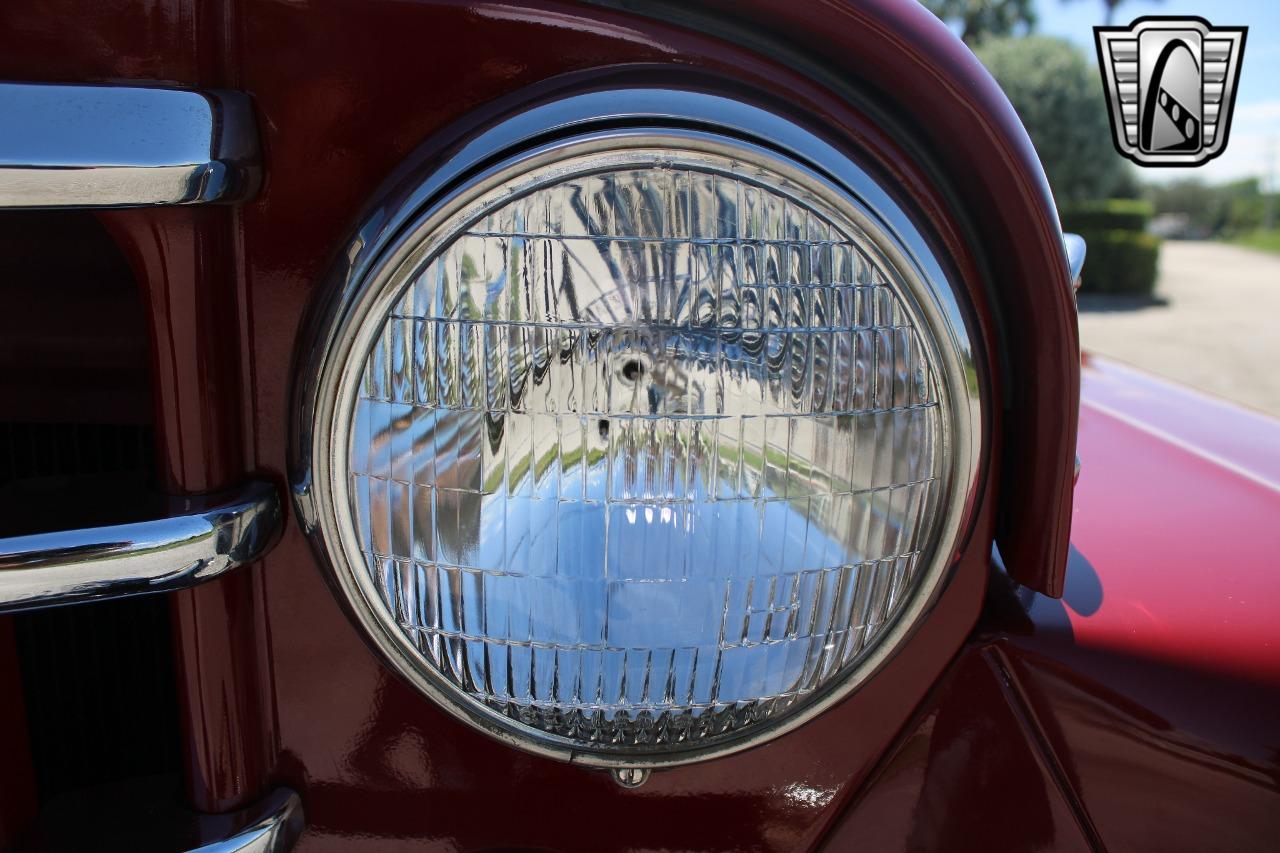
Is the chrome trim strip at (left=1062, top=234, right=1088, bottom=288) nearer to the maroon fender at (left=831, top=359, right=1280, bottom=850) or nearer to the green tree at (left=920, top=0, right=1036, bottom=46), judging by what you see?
the maroon fender at (left=831, top=359, right=1280, bottom=850)

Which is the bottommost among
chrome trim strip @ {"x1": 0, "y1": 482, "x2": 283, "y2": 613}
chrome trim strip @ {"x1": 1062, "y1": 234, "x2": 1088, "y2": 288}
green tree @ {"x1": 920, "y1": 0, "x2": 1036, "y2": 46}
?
chrome trim strip @ {"x1": 0, "y1": 482, "x2": 283, "y2": 613}

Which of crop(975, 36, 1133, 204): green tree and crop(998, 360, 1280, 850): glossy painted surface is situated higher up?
crop(975, 36, 1133, 204): green tree

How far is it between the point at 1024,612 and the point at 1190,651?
0.12 metres

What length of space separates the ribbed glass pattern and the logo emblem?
255 inches

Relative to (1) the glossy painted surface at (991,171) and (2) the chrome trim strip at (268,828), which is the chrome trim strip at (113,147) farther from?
(2) the chrome trim strip at (268,828)

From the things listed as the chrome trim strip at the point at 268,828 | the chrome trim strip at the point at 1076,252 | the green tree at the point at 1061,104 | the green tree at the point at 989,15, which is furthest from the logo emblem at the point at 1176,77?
the green tree at the point at 989,15

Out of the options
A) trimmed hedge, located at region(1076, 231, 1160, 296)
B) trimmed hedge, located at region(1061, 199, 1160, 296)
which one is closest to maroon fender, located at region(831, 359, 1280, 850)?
trimmed hedge, located at region(1061, 199, 1160, 296)

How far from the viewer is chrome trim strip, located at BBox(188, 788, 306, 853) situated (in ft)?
2.18

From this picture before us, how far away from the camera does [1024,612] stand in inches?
30.0

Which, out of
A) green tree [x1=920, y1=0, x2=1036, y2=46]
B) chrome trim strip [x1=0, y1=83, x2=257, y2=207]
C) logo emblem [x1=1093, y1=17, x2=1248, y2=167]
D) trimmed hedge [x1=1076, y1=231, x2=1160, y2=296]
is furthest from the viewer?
green tree [x1=920, y1=0, x2=1036, y2=46]

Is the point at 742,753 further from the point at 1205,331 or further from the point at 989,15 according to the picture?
the point at 989,15

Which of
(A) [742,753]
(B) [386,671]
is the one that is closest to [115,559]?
(B) [386,671]

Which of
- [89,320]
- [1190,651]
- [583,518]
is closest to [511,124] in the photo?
[583,518]

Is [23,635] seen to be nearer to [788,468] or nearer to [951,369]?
[788,468]
